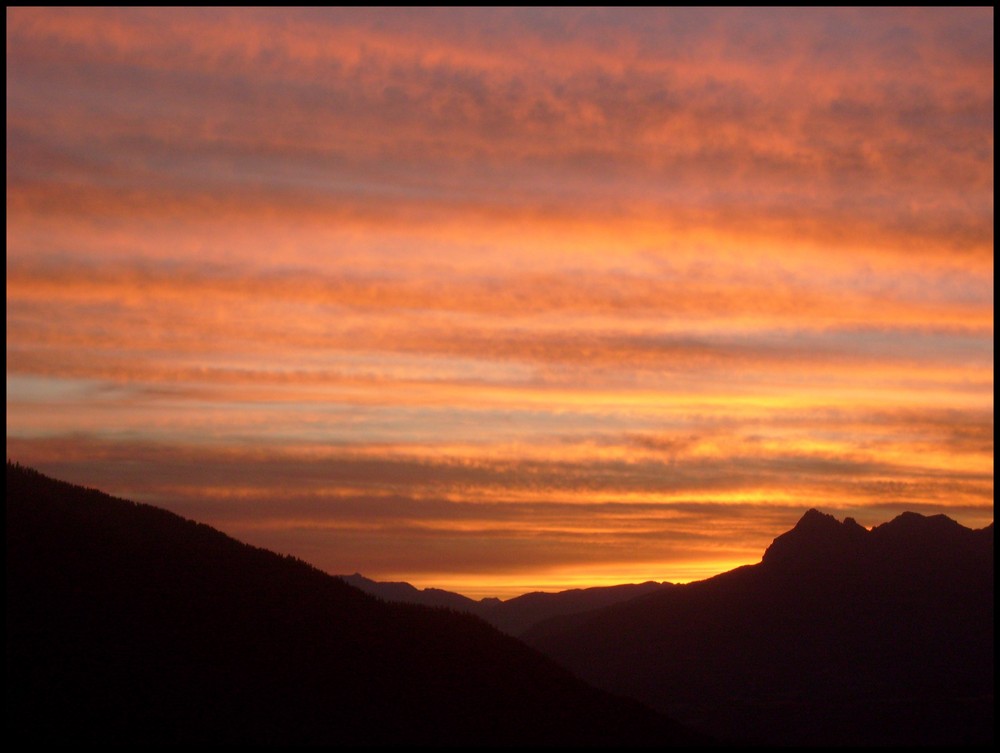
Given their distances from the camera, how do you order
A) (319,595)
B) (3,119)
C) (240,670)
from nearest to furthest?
(3,119) < (240,670) < (319,595)

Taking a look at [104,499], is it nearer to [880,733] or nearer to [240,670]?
[240,670]

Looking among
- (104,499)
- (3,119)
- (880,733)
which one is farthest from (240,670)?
(880,733)

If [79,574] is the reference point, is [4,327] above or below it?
above

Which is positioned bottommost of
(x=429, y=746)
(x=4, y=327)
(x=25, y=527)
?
(x=429, y=746)

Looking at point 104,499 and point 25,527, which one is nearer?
point 25,527

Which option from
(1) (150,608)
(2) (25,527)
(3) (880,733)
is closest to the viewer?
(1) (150,608)

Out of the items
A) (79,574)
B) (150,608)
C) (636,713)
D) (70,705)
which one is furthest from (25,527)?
(636,713)
